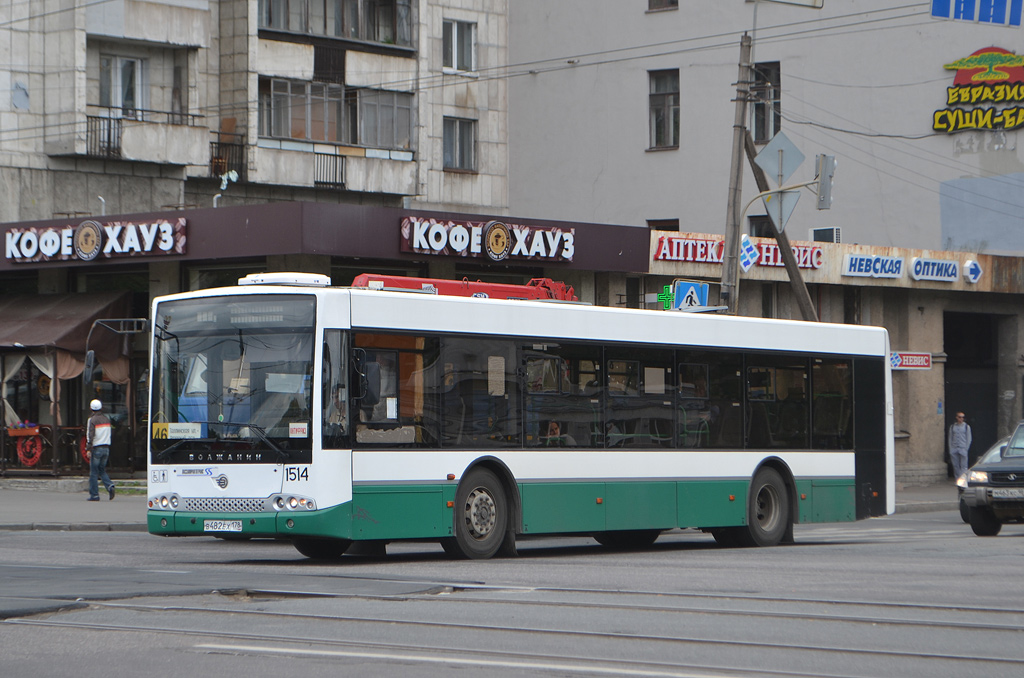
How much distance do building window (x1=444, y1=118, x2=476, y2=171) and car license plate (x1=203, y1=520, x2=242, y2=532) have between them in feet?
108

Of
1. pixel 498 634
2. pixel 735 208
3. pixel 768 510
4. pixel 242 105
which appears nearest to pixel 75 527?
pixel 768 510

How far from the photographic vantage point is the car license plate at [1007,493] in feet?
67.9

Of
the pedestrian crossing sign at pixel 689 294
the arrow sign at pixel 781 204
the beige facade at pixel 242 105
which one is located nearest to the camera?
the pedestrian crossing sign at pixel 689 294

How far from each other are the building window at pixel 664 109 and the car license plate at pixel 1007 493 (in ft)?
88.7

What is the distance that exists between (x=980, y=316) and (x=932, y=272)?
13.4 ft

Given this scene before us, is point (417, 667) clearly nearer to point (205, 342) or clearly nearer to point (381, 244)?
point (205, 342)

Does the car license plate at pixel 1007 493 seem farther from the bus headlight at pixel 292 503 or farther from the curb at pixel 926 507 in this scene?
the bus headlight at pixel 292 503

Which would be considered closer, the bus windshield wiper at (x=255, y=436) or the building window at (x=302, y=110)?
the bus windshield wiper at (x=255, y=436)

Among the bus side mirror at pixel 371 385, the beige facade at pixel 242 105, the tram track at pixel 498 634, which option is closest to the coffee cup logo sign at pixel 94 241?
the beige facade at pixel 242 105

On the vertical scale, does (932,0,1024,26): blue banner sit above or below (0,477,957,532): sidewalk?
above

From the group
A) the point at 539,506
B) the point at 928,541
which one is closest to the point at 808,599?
the point at 539,506

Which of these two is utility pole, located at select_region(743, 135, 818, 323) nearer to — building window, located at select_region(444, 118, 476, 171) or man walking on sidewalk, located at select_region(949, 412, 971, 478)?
man walking on sidewalk, located at select_region(949, 412, 971, 478)

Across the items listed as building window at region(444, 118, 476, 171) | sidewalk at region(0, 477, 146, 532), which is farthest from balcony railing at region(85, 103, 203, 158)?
building window at region(444, 118, 476, 171)

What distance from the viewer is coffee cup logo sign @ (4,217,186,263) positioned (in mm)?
28625
